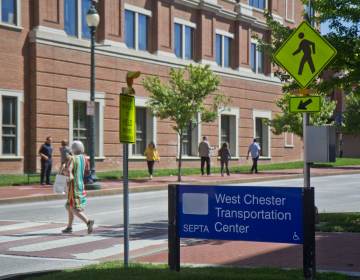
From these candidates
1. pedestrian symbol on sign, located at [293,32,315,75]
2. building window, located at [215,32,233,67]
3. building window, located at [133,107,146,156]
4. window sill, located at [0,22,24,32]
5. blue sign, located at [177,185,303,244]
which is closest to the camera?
blue sign, located at [177,185,303,244]

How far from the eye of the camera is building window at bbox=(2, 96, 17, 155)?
1074 inches

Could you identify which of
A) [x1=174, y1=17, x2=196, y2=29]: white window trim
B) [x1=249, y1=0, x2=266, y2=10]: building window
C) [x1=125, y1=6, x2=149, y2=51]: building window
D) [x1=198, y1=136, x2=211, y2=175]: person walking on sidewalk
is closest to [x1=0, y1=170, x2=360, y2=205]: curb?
[x1=198, y1=136, x2=211, y2=175]: person walking on sidewalk

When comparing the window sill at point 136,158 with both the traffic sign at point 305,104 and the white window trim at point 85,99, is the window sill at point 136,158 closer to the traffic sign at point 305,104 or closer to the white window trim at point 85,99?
the white window trim at point 85,99

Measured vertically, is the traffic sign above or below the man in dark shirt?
above

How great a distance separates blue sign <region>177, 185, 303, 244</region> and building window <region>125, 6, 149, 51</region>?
26322 millimetres

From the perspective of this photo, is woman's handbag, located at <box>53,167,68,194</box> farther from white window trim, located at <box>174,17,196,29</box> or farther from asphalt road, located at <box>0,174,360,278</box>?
white window trim, located at <box>174,17,196,29</box>

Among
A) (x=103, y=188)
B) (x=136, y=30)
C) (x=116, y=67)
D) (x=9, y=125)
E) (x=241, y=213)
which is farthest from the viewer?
(x=136, y=30)

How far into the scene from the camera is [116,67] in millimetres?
32562

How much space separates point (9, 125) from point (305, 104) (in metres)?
19.6

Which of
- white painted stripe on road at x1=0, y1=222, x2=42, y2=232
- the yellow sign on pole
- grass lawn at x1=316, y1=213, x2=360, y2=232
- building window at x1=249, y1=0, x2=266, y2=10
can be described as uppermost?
building window at x1=249, y1=0, x2=266, y2=10

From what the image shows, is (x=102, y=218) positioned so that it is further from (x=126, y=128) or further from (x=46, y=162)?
(x=46, y=162)

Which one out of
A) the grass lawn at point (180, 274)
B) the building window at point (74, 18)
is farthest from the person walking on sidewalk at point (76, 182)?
the building window at point (74, 18)

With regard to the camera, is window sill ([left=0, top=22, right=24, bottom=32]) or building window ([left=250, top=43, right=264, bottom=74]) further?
building window ([left=250, top=43, right=264, bottom=74])

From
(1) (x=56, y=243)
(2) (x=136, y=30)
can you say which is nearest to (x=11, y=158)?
(2) (x=136, y=30)
